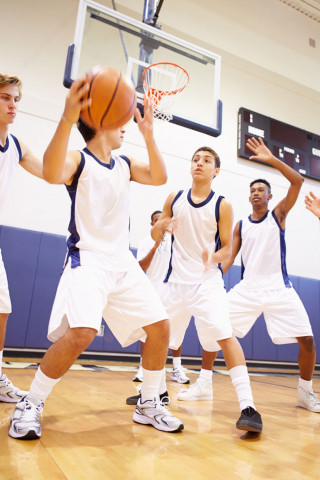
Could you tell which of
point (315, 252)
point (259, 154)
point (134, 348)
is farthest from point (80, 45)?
point (315, 252)

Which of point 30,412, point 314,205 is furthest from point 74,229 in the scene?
point 314,205

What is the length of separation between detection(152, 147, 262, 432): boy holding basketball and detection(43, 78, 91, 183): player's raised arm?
3.13 feet

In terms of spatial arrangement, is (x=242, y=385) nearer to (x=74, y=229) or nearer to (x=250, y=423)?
(x=250, y=423)

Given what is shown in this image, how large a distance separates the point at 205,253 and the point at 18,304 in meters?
3.14

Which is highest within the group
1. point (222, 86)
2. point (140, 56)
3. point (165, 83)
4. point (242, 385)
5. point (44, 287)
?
point (222, 86)

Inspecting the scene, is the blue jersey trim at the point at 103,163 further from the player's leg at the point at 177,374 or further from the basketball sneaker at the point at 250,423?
the player's leg at the point at 177,374

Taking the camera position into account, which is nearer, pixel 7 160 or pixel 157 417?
pixel 157 417

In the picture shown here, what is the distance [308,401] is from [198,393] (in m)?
0.87

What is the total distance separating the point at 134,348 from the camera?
539 centimetres

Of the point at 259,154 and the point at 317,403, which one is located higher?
the point at 259,154

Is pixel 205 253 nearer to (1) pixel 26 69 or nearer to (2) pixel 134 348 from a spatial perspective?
(2) pixel 134 348

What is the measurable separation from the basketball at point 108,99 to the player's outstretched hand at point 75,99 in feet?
0.49

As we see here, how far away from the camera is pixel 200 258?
2.77 m

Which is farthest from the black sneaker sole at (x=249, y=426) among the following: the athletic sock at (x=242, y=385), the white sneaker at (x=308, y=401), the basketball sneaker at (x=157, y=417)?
the white sneaker at (x=308, y=401)
